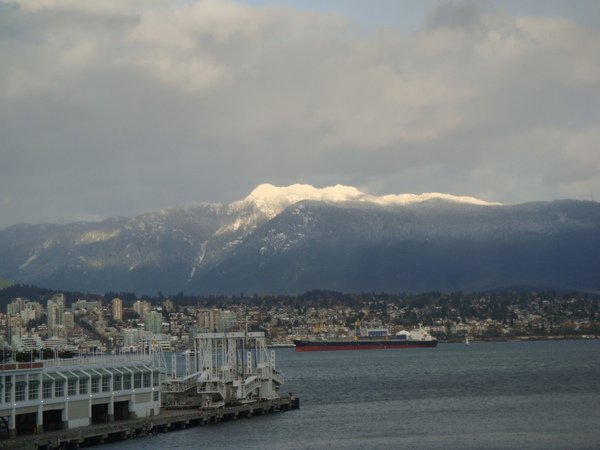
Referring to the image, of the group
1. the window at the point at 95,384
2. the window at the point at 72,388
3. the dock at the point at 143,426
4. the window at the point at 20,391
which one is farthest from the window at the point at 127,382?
the window at the point at 20,391

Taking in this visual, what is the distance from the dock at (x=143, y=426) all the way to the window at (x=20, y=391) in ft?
8.42

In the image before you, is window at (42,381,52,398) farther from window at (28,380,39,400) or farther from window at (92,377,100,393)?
window at (92,377,100,393)

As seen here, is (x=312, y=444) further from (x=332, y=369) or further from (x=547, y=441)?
(x=332, y=369)

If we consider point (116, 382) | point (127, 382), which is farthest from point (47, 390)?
point (127, 382)

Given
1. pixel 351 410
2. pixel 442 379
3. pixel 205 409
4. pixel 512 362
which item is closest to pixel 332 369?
pixel 512 362

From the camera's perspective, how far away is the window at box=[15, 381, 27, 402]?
236 ft

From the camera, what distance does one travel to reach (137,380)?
271 feet

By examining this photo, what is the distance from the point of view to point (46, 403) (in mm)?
73625

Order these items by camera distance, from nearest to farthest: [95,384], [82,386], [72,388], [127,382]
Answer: [72,388] → [82,386] → [95,384] → [127,382]

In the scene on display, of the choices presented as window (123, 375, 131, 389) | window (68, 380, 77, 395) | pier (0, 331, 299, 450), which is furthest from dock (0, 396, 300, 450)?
window (68, 380, 77, 395)

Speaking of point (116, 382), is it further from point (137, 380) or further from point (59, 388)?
point (59, 388)

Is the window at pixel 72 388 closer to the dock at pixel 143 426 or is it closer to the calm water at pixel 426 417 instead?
the dock at pixel 143 426

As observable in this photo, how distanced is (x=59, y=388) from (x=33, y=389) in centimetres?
219

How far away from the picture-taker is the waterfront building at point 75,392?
71875 millimetres
